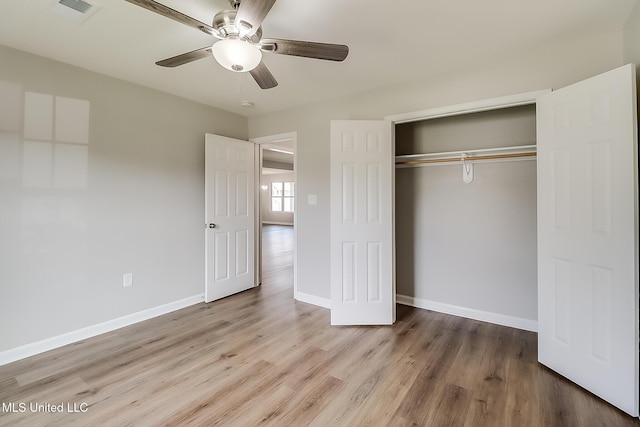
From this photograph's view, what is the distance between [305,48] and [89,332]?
313 cm

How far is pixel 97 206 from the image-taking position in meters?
2.76

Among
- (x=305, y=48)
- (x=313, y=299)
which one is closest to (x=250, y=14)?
(x=305, y=48)

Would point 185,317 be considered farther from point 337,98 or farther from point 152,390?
point 337,98

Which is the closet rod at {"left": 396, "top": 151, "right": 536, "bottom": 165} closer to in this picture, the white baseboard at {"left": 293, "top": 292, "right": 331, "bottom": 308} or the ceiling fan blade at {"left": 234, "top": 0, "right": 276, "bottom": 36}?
the white baseboard at {"left": 293, "top": 292, "right": 331, "bottom": 308}

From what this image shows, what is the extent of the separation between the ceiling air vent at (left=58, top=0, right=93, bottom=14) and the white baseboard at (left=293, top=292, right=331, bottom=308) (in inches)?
128

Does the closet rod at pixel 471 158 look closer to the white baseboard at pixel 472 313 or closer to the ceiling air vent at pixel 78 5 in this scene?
the white baseboard at pixel 472 313

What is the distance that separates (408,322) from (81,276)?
3.21m

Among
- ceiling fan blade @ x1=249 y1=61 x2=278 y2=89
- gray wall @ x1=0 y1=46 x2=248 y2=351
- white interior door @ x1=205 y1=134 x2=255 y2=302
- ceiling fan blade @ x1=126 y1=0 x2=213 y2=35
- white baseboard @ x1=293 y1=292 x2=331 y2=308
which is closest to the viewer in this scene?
ceiling fan blade @ x1=126 y1=0 x2=213 y2=35

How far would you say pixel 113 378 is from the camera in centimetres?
209

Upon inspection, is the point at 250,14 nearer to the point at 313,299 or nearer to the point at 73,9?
the point at 73,9

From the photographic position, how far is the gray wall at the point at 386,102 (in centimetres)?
221

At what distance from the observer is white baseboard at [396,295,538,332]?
2.80 metres

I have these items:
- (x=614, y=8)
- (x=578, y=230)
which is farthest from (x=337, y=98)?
(x=578, y=230)

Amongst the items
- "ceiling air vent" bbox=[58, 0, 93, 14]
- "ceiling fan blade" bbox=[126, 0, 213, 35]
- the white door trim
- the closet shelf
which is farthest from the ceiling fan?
the closet shelf
